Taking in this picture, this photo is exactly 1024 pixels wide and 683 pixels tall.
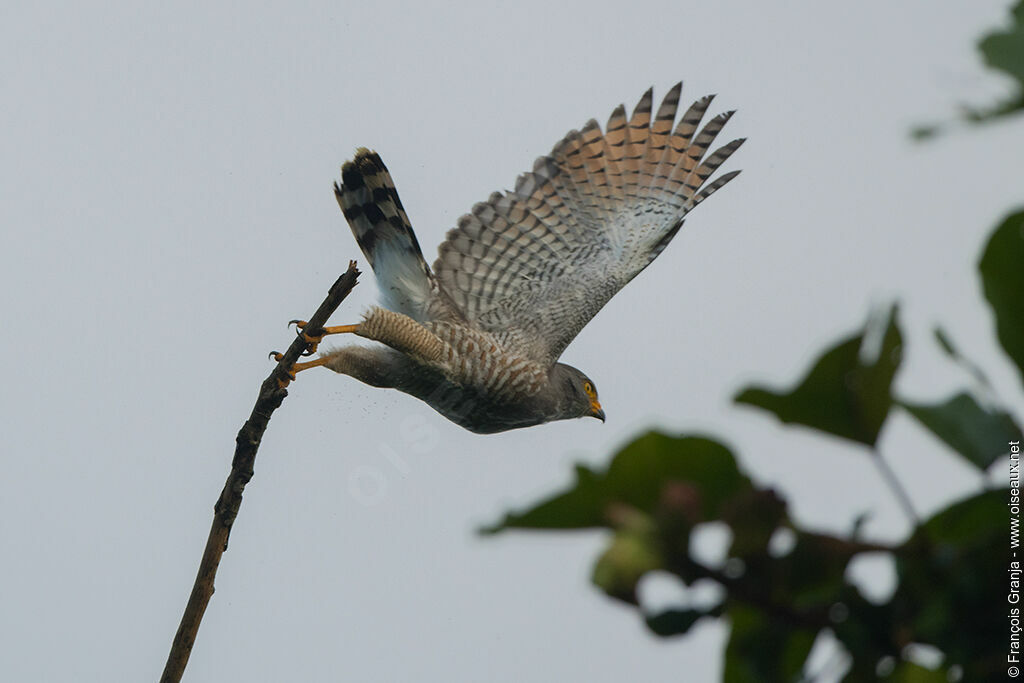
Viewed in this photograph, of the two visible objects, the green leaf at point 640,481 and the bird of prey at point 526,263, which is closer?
the green leaf at point 640,481

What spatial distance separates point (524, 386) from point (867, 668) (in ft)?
19.0

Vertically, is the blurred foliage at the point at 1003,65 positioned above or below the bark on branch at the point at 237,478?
below

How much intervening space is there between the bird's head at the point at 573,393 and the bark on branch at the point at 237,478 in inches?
92.1

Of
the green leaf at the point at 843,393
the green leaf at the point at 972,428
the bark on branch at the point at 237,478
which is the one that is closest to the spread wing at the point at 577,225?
the bark on branch at the point at 237,478

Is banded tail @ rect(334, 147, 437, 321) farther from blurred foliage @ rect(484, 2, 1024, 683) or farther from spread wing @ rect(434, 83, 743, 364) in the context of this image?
blurred foliage @ rect(484, 2, 1024, 683)

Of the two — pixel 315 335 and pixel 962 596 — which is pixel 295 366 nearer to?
pixel 315 335

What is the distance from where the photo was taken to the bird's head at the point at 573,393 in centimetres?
720

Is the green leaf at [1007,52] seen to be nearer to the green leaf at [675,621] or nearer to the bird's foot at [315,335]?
the green leaf at [675,621]

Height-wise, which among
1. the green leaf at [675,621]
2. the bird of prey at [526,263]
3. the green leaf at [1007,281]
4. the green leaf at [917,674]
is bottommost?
the green leaf at [917,674]

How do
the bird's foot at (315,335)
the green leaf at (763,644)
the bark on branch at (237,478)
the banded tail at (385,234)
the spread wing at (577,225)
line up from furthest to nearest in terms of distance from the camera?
the spread wing at (577,225)
the banded tail at (385,234)
the bird's foot at (315,335)
the bark on branch at (237,478)
the green leaf at (763,644)

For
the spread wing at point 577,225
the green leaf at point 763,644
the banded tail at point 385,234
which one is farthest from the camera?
the spread wing at point 577,225

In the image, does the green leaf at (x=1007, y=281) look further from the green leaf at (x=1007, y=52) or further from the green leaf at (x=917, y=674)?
the green leaf at (x=917, y=674)

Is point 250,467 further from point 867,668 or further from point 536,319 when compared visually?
point 867,668

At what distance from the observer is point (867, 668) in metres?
0.94
